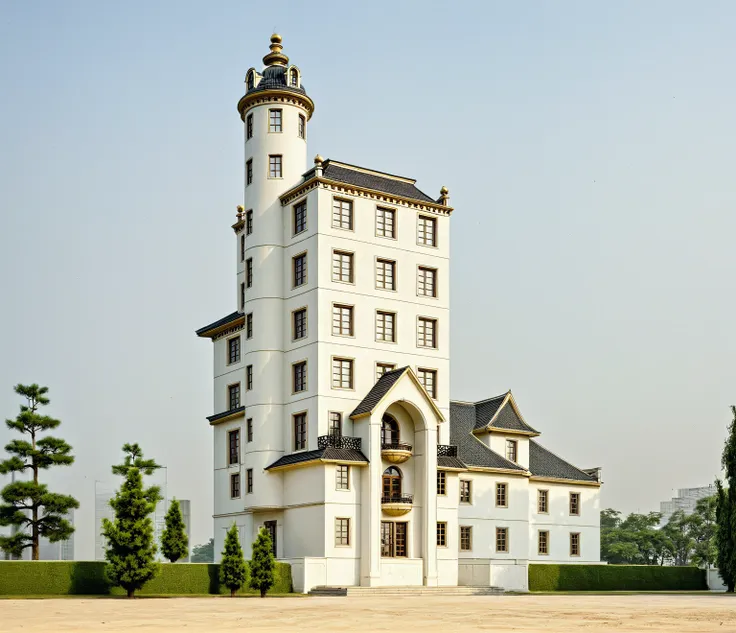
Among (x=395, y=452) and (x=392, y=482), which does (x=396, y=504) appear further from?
(x=395, y=452)

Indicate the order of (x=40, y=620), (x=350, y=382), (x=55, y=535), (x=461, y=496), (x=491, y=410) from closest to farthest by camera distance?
(x=40, y=620), (x=55, y=535), (x=350, y=382), (x=461, y=496), (x=491, y=410)

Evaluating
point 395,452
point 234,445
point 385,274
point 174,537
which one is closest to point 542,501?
point 395,452

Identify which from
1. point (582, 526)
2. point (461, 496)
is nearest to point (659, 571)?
point (582, 526)

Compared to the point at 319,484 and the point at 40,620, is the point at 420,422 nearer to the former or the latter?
the point at 319,484

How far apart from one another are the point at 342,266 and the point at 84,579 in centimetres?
1993

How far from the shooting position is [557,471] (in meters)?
66.4

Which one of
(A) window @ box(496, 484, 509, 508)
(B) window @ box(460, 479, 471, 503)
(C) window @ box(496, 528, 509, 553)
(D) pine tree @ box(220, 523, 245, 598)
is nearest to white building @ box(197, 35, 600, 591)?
(B) window @ box(460, 479, 471, 503)

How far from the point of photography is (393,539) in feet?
170

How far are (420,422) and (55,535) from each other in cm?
1869

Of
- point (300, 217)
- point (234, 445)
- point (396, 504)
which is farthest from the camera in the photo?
point (234, 445)

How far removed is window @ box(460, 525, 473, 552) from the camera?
60031 millimetres

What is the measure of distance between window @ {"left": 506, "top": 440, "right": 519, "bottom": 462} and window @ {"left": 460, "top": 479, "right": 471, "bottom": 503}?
4798 millimetres

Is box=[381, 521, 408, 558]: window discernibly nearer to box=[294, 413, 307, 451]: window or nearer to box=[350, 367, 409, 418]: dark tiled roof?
box=[294, 413, 307, 451]: window

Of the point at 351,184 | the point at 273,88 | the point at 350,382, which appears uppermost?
the point at 273,88
